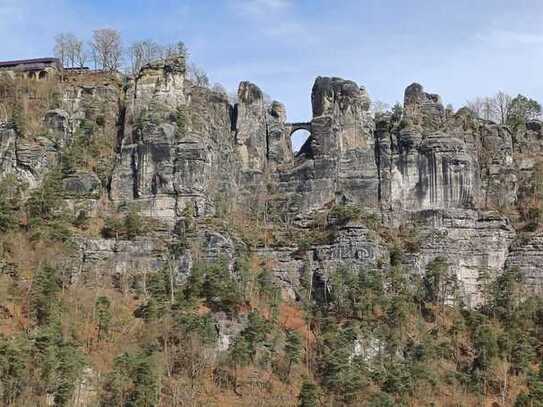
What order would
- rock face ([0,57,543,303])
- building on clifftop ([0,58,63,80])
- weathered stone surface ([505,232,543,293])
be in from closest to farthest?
1. rock face ([0,57,543,303])
2. weathered stone surface ([505,232,543,293])
3. building on clifftop ([0,58,63,80])

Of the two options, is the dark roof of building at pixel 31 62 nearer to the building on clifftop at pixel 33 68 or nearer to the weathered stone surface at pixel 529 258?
the building on clifftop at pixel 33 68

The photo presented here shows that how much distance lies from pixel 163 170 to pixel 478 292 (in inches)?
624

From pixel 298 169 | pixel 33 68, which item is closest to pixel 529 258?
pixel 298 169

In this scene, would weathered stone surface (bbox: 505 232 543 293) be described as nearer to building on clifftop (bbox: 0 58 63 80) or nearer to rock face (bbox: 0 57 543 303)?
rock face (bbox: 0 57 543 303)

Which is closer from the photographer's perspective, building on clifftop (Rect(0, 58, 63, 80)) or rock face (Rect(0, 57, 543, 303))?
rock face (Rect(0, 57, 543, 303))

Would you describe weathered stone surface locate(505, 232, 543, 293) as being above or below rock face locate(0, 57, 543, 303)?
below

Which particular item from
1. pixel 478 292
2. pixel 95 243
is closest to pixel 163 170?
pixel 95 243

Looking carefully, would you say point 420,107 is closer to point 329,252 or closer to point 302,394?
point 329,252

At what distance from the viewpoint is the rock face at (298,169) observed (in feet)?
164

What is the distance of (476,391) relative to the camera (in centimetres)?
4309

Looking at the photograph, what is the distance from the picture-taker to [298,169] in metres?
54.1

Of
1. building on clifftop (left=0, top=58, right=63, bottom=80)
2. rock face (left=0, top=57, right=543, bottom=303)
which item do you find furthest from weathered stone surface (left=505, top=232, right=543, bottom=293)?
building on clifftop (left=0, top=58, right=63, bottom=80)

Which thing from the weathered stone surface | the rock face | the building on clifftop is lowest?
the weathered stone surface

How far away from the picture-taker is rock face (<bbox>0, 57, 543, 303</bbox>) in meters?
49.9
